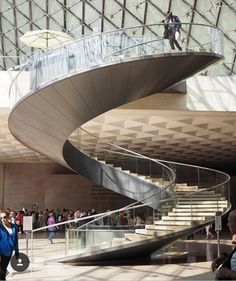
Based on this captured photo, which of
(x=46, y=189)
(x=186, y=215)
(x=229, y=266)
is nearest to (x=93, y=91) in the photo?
(x=186, y=215)

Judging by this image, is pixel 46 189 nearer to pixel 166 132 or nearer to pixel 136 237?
pixel 166 132

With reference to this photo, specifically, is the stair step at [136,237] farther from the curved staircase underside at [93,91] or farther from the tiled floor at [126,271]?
the curved staircase underside at [93,91]

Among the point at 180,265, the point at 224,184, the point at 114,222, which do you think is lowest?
the point at 180,265

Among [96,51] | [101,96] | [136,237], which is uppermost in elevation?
[96,51]

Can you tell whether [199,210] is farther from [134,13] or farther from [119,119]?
[134,13]

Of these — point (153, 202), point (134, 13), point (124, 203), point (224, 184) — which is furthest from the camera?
point (124, 203)

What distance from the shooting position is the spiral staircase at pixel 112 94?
14609mm

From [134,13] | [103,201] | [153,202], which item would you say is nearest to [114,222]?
[153,202]

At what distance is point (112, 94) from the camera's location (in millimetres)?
15789

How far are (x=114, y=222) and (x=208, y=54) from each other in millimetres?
6244

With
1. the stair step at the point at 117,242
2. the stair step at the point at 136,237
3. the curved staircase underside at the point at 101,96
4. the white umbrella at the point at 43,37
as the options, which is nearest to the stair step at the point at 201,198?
the curved staircase underside at the point at 101,96

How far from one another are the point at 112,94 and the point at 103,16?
65.9 ft

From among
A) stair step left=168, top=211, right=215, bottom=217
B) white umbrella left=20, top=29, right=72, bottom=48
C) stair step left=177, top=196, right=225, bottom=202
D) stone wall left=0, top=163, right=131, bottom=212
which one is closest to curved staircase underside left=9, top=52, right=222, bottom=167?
stair step left=177, top=196, right=225, bottom=202

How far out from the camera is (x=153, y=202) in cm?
1742
